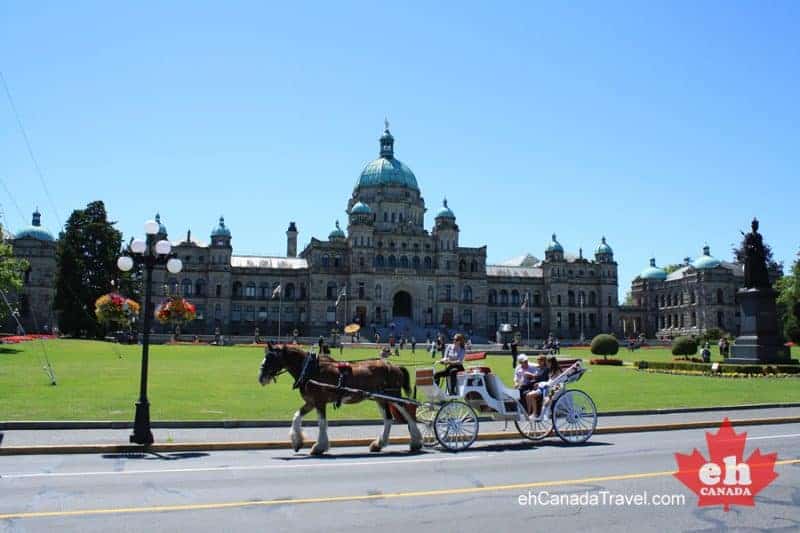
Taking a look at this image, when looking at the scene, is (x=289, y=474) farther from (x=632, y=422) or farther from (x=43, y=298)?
(x=43, y=298)

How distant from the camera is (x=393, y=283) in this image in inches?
3767

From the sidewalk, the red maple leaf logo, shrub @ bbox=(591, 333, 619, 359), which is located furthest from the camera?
shrub @ bbox=(591, 333, 619, 359)

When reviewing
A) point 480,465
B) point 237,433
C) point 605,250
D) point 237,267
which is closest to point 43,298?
point 237,267

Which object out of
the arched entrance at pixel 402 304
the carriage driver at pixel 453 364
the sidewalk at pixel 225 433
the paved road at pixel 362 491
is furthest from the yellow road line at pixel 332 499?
the arched entrance at pixel 402 304

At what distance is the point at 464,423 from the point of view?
14.7 metres

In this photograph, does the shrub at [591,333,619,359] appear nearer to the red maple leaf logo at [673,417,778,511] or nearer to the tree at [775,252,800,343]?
the tree at [775,252,800,343]

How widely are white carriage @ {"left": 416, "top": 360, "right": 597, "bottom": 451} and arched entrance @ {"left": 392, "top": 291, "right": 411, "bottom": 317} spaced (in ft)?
269

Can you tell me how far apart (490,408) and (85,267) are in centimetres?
6553

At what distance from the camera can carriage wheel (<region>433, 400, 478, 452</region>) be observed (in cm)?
1441

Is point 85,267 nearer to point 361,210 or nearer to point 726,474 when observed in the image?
point 361,210

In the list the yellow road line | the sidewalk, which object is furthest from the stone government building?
the yellow road line

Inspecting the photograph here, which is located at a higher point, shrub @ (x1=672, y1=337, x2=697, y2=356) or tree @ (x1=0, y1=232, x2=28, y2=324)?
tree @ (x1=0, y1=232, x2=28, y2=324)

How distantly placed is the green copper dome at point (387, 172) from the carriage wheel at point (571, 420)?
3467 inches

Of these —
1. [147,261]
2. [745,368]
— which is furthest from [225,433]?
[745,368]
